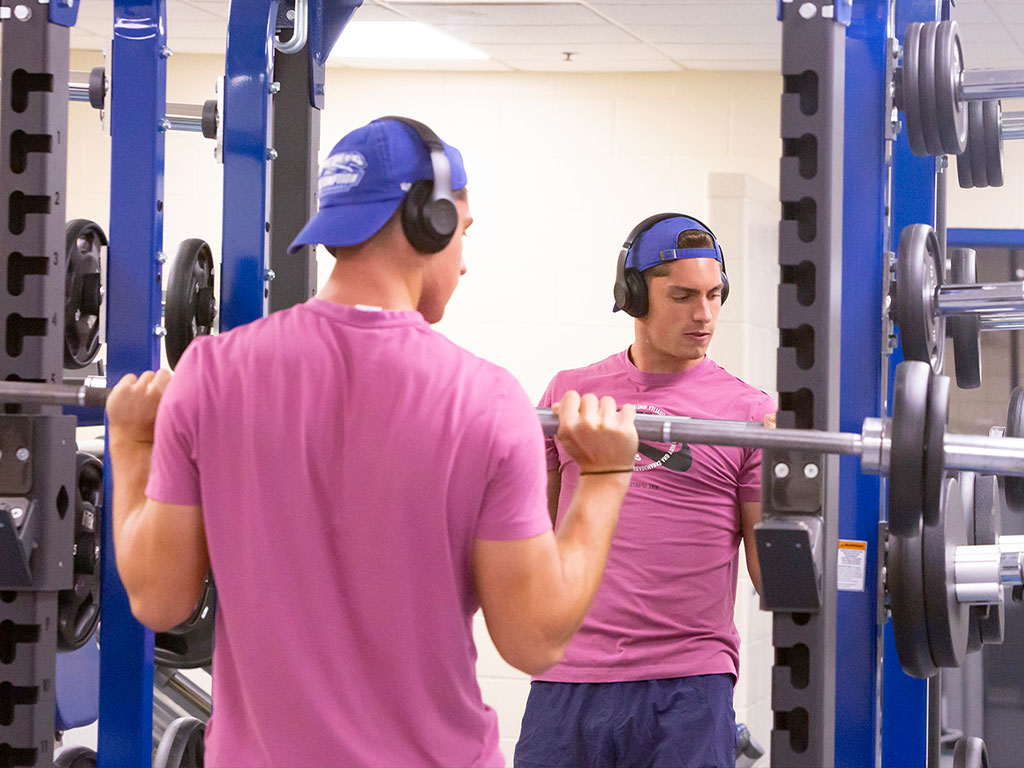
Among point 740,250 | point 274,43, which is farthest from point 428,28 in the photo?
point 274,43

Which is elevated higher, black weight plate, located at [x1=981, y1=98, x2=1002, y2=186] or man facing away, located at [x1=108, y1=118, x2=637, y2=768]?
black weight plate, located at [x1=981, y1=98, x2=1002, y2=186]

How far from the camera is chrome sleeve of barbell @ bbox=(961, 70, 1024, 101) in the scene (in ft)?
7.02

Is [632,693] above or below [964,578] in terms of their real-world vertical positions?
below

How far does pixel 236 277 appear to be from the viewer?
248cm

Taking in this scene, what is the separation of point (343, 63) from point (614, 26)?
147 cm

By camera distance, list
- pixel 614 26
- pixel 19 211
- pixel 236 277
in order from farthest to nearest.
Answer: pixel 614 26, pixel 236 277, pixel 19 211

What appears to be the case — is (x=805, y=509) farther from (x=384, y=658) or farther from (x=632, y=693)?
(x=632, y=693)

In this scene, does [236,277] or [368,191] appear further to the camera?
[236,277]

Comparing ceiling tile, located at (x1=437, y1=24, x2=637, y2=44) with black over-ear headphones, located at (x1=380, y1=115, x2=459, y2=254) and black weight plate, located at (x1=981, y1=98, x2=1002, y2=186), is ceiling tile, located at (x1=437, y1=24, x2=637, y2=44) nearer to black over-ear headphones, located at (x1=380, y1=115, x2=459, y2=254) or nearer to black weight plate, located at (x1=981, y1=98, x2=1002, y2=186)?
black weight plate, located at (x1=981, y1=98, x2=1002, y2=186)

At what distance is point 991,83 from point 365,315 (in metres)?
1.30

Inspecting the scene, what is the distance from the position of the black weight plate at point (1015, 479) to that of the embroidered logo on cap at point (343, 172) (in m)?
1.82

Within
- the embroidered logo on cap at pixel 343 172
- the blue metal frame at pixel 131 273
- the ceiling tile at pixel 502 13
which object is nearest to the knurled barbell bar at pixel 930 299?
the embroidered logo on cap at pixel 343 172

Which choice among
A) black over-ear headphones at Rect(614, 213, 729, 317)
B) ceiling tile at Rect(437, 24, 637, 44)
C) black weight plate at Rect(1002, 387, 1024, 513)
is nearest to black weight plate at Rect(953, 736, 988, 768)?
black weight plate at Rect(1002, 387, 1024, 513)

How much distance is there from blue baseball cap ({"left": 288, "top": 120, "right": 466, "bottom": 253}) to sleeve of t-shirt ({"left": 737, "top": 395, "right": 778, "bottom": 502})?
1.40 metres
